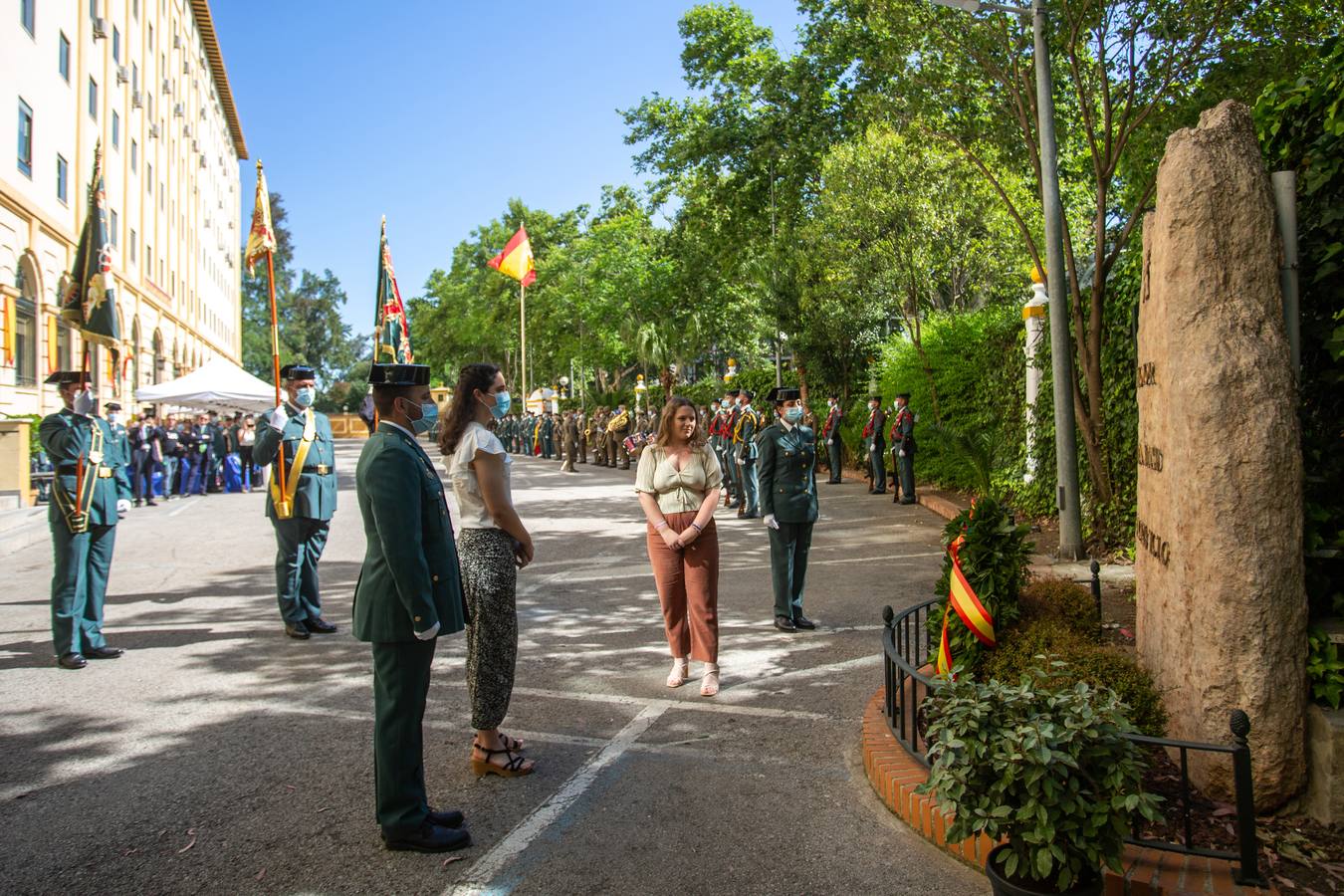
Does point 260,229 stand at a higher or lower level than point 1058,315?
higher

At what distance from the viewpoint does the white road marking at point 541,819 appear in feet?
11.4

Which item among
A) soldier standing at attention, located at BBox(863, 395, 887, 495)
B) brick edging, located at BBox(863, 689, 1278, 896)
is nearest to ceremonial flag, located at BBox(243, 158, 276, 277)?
brick edging, located at BBox(863, 689, 1278, 896)

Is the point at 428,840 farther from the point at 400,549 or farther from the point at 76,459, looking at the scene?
the point at 76,459

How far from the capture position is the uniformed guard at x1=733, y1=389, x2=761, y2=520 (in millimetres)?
15078

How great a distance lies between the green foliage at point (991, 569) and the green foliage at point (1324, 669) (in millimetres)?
1305

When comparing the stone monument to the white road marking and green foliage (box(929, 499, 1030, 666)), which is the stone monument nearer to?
green foliage (box(929, 499, 1030, 666))

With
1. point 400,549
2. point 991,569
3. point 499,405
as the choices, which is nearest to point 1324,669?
point 991,569

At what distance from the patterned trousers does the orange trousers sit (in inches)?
58.8

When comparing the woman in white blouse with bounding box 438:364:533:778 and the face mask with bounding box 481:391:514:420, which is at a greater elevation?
the face mask with bounding box 481:391:514:420

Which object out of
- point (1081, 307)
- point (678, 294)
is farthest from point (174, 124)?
point (1081, 307)

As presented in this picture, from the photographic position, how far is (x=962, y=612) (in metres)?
4.73

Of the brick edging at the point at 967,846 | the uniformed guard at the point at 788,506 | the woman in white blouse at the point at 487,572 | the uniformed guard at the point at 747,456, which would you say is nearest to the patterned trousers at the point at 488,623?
the woman in white blouse at the point at 487,572

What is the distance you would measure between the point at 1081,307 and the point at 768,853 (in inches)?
339

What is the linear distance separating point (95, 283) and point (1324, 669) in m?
17.4
